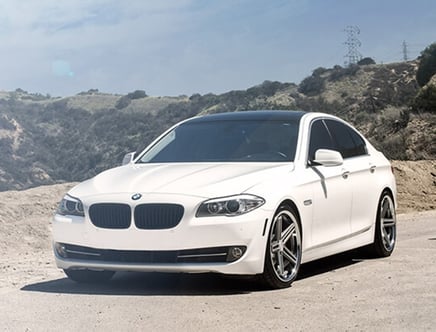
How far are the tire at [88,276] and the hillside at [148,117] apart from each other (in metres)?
22.9

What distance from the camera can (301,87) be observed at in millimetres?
72062

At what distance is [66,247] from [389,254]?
3.95 m

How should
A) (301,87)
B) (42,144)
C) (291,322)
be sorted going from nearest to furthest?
(291,322)
(42,144)
(301,87)

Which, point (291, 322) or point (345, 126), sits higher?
point (345, 126)

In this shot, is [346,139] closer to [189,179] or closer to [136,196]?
[189,179]

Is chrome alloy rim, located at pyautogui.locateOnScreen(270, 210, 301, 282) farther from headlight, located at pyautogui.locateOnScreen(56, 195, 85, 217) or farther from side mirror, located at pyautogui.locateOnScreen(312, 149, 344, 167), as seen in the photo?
headlight, located at pyautogui.locateOnScreen(56, 195, 85, 217)

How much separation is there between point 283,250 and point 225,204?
31.1 inches

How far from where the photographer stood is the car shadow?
7730 mm

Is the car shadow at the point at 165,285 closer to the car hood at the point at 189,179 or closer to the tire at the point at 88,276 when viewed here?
the tire at the point at 88,276

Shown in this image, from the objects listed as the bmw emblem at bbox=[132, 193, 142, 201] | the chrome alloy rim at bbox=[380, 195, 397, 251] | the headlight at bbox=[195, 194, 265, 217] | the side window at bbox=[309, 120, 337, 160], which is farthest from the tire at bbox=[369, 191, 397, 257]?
the bmw emblem at bbox=[132, 193, 142, 201]

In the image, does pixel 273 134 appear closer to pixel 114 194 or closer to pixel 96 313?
pixel 114 194

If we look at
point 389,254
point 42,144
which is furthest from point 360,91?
point 389,254

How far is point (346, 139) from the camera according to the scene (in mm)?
9789

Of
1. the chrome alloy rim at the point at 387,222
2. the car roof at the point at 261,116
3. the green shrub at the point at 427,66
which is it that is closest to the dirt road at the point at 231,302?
the chrome alloy rim at the point at 387,222
